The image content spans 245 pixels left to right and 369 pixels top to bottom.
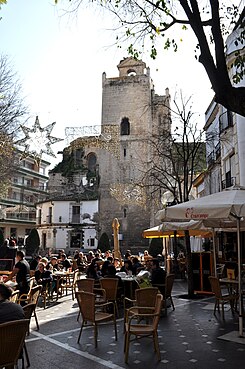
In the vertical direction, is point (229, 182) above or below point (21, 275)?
above

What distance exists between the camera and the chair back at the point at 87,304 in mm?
6125

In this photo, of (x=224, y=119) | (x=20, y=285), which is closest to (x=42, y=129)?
(x=224, y=119)

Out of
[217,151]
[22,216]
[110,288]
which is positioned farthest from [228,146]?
[22,216]

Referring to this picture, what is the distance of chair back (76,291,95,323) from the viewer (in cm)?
612

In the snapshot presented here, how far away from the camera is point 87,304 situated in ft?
20.4

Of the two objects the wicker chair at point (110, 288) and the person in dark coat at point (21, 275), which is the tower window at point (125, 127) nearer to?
the wicker chair at point (110, 288)

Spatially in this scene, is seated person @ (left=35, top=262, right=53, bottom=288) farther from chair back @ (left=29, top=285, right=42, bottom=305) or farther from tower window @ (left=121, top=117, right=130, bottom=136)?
tower window @ (left=121, top=117, right=130, bottom=136)

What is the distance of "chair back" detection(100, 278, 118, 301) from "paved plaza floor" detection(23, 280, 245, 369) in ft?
1.92

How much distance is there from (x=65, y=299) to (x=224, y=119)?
12209mm

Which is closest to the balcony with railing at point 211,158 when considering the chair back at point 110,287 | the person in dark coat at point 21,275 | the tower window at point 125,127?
the chair back at point 110,287

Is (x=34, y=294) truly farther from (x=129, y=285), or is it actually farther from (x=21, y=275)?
(x=129, y=285)

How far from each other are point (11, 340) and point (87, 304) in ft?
8.04

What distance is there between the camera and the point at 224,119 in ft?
60.0

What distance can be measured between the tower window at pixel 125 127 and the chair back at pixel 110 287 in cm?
3467
